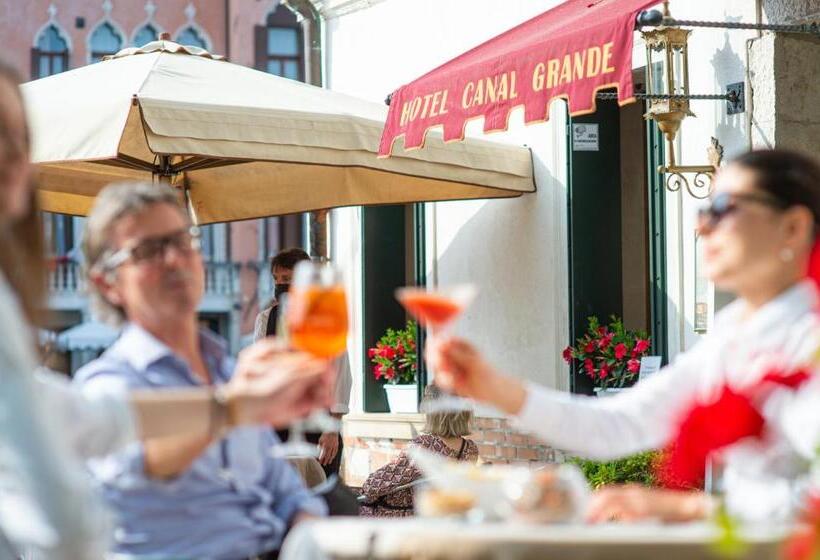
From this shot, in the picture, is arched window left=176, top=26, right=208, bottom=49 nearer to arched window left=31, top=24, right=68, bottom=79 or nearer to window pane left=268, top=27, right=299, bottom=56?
window pane left=268, top=27, right=299, bottom=56

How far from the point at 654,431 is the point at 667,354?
5.14 meters

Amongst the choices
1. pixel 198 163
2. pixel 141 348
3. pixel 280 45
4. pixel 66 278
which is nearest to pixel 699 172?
pixel 198 163

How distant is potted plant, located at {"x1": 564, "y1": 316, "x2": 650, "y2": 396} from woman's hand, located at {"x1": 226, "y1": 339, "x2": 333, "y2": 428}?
18.5 ft

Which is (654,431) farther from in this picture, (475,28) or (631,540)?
(475,28)

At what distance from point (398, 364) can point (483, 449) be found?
169 cm

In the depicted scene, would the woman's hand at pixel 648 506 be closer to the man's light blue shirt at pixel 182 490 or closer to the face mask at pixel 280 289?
the man's light blue shirt at pixel 182 490

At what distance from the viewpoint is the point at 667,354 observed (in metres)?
8.11

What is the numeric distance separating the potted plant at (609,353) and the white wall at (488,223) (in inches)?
8.5

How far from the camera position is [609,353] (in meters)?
8.60

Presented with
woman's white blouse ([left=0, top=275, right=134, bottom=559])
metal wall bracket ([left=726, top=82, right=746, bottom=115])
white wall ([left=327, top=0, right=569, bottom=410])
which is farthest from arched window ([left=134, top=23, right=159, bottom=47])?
woman's white blouse ([left=0, top=275, right=134, bottom=559])

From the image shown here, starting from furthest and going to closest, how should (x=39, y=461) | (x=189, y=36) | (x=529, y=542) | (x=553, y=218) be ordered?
(x=189, y=36), (x=553, y=218), (x=529, y=542), (x=39, y=461)

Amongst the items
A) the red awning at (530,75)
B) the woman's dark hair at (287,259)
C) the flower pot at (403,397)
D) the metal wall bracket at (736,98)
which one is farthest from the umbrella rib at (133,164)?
the flower pot at (403,397)

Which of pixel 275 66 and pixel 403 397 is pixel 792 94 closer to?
pixel 403 397

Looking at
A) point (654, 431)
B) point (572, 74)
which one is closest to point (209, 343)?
point (654, 431)
